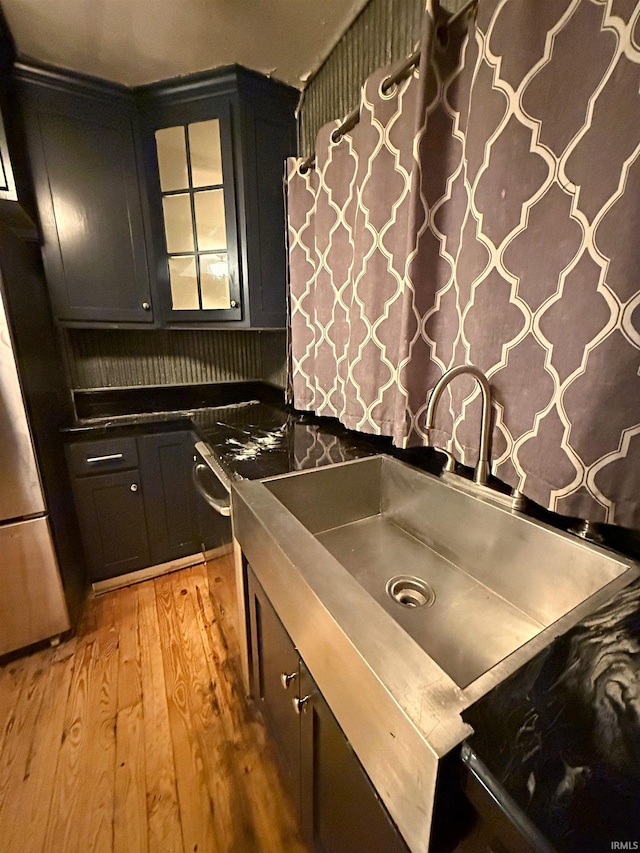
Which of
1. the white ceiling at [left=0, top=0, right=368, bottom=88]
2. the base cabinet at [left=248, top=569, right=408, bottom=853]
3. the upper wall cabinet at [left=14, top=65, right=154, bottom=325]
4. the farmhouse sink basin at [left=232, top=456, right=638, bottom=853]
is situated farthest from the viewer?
the upper wall cabinet at [left=14, top=65, right=154, bottom=325]

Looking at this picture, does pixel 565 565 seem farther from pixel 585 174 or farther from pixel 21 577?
pixel 21 577

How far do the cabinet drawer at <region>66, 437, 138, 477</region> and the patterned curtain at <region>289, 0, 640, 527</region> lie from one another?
1.31 meters

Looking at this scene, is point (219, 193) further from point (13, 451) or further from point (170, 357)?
point (13, 451)

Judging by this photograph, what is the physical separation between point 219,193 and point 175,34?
48cm

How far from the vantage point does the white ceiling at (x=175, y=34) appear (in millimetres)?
1135

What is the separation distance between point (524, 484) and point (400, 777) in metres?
0.54

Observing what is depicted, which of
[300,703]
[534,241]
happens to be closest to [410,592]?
[300,703]

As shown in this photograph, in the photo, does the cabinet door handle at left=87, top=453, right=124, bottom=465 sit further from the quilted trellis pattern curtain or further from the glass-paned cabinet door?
the quilted trellis pattern curtain

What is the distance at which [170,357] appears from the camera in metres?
2.11

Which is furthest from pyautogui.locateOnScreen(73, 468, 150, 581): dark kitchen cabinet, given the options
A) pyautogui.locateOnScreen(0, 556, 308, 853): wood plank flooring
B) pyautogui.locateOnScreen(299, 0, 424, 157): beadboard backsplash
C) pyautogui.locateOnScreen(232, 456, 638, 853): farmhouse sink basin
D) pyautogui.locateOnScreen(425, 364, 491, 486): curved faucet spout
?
pyautogui.locateOnScreen(299, 0, 424, 157): beadboard backsplash

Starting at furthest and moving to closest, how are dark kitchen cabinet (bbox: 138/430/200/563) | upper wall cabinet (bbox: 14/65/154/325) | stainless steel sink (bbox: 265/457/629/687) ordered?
dark kitchen cabinet (bbox: 138/430/200/563) → upper wall cabinet (bbox: 14/65/154/325) → stainless steel sink (bbox: 265/457/629/687)

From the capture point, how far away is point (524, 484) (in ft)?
2.36

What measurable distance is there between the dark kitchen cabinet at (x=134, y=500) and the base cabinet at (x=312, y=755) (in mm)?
726

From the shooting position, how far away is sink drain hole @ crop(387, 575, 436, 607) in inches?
29.9
